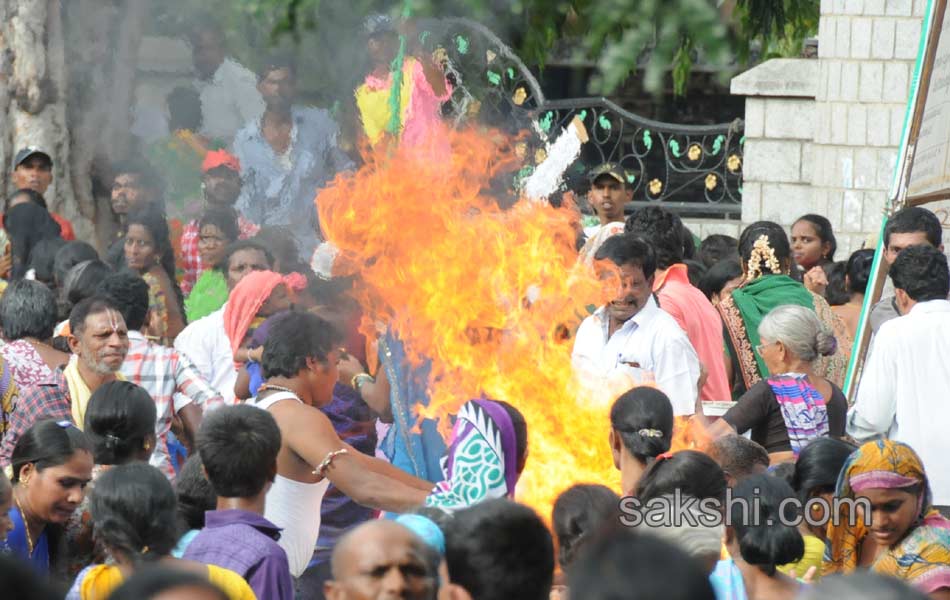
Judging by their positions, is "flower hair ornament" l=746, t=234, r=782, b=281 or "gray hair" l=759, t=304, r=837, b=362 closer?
"gray hair" l=759, t=304, r=837, b=362

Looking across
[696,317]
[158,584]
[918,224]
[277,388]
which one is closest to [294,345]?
[277,388]

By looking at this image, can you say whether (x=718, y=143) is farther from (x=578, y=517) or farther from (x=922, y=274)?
(x=578, y=517)

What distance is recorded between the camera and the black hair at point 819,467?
5.50 meters

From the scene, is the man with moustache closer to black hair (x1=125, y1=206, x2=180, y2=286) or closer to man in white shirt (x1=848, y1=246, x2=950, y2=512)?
black hair (x1=125, y1=206, x2=180, y2=286)

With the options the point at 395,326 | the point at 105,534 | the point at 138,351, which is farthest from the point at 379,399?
the point at 105,534

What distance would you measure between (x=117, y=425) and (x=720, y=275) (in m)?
4.10

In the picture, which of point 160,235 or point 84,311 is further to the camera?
point 160,235

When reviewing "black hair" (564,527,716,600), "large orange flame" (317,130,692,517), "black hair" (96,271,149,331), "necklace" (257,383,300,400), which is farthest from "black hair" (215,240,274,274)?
"black hair" (564,527,716,600)

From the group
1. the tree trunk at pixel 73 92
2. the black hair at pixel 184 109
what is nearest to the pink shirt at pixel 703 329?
the black hair at pixel 184 109

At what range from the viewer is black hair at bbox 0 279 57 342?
7.00 metres

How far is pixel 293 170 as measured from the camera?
10570 mm

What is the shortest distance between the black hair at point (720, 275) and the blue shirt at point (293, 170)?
8.58ft

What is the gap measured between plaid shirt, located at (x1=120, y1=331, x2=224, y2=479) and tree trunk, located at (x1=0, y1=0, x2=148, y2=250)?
6249 mm

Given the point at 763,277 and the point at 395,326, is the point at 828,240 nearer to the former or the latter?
the point at 763,277
